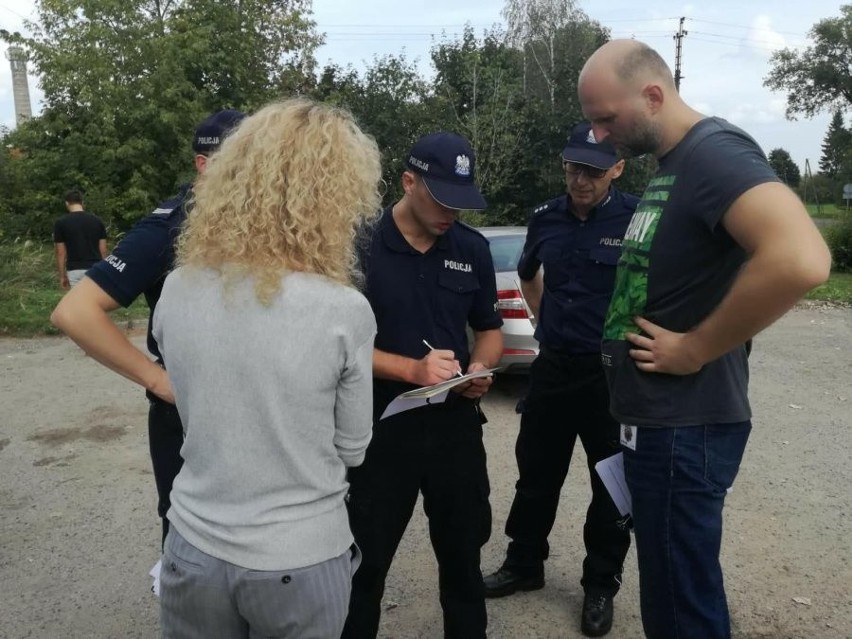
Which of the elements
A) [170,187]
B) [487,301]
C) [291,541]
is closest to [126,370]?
[291,541]

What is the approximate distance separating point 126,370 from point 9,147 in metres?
20.9

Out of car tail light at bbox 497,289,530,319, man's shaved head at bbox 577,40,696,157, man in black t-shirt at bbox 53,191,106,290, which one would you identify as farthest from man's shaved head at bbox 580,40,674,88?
man in black t-shirt at bbox 53,191,106,290

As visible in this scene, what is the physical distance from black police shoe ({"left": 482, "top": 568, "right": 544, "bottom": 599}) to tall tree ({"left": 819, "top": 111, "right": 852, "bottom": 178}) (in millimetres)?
46322

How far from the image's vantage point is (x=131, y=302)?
2156mm

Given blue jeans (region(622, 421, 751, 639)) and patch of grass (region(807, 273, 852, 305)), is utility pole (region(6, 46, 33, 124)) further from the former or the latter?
blue jeans (region(622, 421, 751, 639))

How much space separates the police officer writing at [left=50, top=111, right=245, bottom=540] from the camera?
2.02m

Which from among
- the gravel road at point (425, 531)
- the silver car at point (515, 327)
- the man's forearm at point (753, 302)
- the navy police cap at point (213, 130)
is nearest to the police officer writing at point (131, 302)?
the navy police cap at point (213, 130)

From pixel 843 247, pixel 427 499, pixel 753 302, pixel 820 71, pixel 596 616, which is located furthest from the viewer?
pixel 820 71

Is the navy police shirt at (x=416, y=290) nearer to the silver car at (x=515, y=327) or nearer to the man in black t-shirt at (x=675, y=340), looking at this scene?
the man in black t-shirt at (x=675, y=340)

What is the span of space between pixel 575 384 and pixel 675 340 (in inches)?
51.0

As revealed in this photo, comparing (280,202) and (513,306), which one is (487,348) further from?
(513,306)

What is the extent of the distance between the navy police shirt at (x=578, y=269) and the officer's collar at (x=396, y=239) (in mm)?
846

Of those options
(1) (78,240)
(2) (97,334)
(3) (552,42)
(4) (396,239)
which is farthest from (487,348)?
(3) (552,42)

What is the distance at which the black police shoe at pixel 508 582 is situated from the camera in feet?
10.9
